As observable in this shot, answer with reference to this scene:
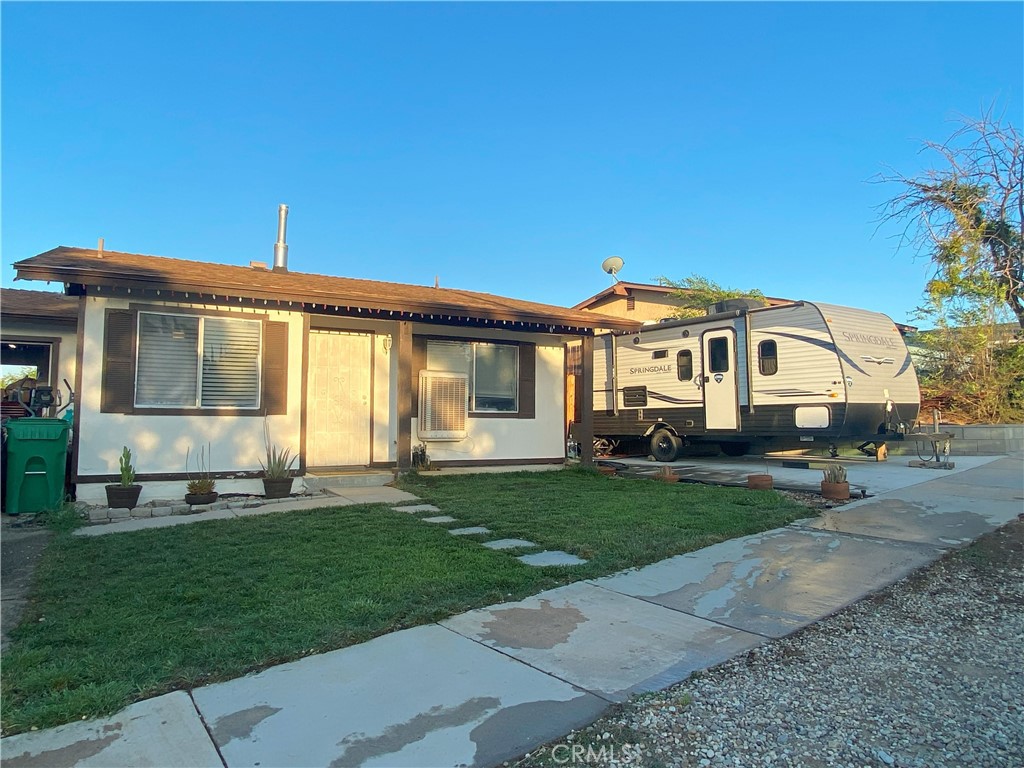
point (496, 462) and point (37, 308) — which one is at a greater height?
point (37, 308)

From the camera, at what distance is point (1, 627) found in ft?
12.3

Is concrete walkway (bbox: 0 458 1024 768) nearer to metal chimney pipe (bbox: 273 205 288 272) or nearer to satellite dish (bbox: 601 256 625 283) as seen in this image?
metal chimney pipe (bbox: 273 205 288 272)

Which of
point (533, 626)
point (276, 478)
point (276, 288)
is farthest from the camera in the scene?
point (276, 478)

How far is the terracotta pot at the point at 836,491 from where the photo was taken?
8414 millimetres

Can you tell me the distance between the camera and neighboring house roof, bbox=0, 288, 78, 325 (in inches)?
441

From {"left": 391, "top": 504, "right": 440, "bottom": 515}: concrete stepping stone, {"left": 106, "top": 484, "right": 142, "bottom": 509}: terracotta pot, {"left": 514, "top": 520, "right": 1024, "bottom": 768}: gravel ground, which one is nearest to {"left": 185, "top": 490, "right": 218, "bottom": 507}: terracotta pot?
{"left": 106, "top": 484, "right": 142, "bottom": 509}: terracotta pot

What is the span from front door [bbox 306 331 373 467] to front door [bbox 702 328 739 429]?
6.83m

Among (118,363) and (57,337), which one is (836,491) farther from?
(57,337)

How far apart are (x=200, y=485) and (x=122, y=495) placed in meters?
0.84

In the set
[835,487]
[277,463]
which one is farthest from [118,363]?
[835,487]

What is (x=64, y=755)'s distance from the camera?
2461mm

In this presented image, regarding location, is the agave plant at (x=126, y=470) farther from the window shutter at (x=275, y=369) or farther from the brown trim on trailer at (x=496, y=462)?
the brown trim on trailer at (x=496, y=462)

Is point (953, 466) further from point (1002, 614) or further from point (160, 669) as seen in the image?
point (160, 669)

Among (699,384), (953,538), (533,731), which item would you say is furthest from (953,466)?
(533,731)
